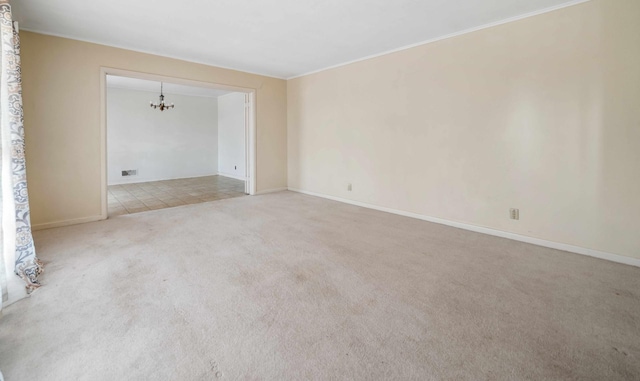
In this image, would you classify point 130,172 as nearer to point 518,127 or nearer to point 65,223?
point 65,223

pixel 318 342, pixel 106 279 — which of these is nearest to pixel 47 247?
pixel 106 279

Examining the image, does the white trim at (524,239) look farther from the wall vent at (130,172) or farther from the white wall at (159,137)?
the wall vent at (130,172)

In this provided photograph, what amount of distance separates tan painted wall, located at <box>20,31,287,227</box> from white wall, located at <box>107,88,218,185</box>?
3.93m

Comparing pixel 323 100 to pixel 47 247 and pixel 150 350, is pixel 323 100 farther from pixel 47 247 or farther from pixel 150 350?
pixel 150 350

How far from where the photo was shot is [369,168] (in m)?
5.06

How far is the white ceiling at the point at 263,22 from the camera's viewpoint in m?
3.04

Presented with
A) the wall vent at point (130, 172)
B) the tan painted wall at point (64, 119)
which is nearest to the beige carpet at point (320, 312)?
the tan painted wall at point (64, 119)

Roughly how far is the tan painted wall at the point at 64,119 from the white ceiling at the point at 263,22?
7.4 inches

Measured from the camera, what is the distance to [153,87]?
7.53 metres

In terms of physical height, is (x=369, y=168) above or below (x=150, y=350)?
above

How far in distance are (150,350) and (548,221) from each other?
377 centimetres

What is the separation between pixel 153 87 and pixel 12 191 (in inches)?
240

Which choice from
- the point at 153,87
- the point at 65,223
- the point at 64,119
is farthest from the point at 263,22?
the point at 153,87

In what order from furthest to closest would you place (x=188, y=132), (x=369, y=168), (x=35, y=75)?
1. (x=188, y=132)
2. (x=369, y=168)
3. (x=35, y=75)
